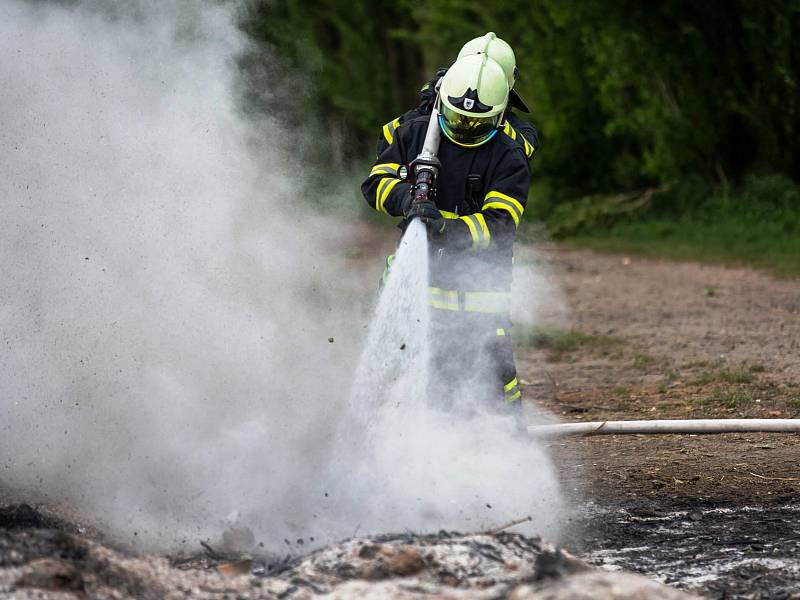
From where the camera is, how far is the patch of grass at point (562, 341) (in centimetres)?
975

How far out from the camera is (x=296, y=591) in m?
3.90

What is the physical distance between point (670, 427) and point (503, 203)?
1.75 m

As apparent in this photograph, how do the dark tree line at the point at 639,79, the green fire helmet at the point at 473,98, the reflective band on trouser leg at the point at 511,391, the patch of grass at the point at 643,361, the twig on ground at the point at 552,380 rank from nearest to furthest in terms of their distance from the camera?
the green fire helmet at the point at 473,98
the reflective band on trouser leg at the point at 511,391
the twig on ground at the point at 552,380
the patch of grass at the point at 643,361
the dark tree line at the point at 639,79

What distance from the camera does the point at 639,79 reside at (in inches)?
627

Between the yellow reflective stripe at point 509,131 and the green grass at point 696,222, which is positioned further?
the green grass at point 696,222

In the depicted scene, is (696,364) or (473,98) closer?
(473,98)

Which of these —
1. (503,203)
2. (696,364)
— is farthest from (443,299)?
(696,364)

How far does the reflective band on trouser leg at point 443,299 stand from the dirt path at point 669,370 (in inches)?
41.8

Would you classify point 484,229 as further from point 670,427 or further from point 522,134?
Answer: point 670,427

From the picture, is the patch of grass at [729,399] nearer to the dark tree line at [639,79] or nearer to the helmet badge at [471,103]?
the helmet badge at [471,103]

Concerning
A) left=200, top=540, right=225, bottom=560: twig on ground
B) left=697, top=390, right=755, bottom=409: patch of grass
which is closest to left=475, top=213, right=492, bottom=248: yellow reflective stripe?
left=200, top=540, right=225, bottom=560: twig on ground

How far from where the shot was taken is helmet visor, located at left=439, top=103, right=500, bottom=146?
5.50m

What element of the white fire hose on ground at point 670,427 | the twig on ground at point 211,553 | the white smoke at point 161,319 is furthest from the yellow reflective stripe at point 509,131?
the twig on ground at point 211,553

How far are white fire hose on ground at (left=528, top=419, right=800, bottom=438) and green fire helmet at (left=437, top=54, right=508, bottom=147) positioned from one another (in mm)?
1664
